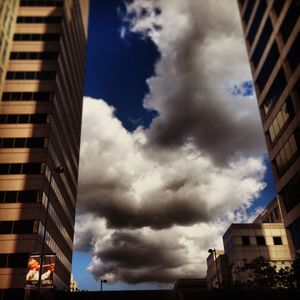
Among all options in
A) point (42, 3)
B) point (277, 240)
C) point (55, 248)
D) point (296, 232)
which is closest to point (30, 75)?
point (42, 3)

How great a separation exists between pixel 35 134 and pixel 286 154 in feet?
138

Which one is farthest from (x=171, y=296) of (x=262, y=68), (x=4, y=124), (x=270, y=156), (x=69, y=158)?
(x=69, y=158)

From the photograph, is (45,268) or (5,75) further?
(5,75)

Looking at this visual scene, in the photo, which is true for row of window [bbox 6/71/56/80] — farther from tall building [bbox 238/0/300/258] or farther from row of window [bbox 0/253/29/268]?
tall building [bbox 238/0/300/258]

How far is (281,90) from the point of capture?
5091 cm

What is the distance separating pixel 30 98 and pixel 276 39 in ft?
144

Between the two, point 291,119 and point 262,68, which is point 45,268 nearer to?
point 291,119

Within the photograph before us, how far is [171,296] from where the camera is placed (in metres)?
47.1

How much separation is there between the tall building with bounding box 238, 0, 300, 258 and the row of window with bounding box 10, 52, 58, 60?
3831 cm

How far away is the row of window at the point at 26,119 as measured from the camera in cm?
6938

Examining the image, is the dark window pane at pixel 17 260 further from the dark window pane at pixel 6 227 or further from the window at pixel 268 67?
the window at pixel 268 67

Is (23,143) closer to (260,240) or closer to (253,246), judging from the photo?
(253,246)

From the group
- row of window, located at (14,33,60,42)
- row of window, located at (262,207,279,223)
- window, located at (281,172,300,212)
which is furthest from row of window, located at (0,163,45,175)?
row of window, located at (262,207,279,223)

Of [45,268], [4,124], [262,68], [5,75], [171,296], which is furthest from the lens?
[5,75]
